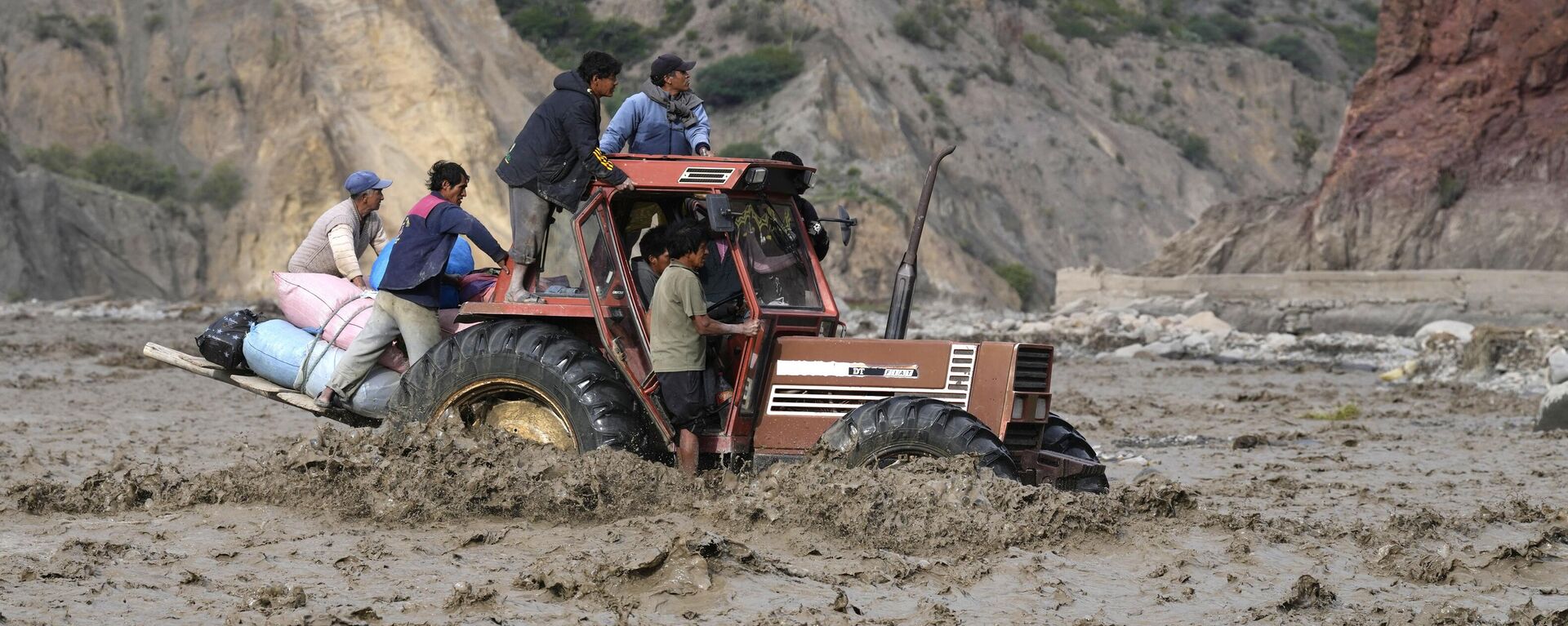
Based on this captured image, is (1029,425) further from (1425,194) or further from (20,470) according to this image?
(1425,194)

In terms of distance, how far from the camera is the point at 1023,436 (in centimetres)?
827

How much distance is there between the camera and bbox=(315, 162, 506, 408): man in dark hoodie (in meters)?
8.78

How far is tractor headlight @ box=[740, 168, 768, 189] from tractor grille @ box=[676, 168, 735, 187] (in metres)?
0.07

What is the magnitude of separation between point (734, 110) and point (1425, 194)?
1311 inches

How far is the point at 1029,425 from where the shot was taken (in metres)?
8.25

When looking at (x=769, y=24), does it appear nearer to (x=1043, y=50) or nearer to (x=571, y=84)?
(x=1043, y=50)

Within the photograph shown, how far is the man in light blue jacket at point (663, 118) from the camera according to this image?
9.34m

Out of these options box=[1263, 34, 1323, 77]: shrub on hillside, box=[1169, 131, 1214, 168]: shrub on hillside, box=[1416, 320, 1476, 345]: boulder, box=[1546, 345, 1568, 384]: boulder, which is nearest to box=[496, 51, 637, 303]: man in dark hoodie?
box=[1546, 345, 1568, 384]: boulder

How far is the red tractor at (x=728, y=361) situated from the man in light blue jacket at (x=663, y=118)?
90 cm

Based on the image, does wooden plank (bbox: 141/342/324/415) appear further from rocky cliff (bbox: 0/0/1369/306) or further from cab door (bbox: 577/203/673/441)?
rocky cliff (bbox: 0/0/1369/306)

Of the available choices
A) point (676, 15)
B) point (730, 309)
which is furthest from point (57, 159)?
point (730, 309)

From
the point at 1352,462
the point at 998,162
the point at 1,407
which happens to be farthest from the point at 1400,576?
the point at 998,162

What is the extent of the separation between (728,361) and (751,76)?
57.6m

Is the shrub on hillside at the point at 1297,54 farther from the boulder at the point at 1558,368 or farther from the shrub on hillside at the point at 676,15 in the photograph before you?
the boulder at the point at 1558,368
